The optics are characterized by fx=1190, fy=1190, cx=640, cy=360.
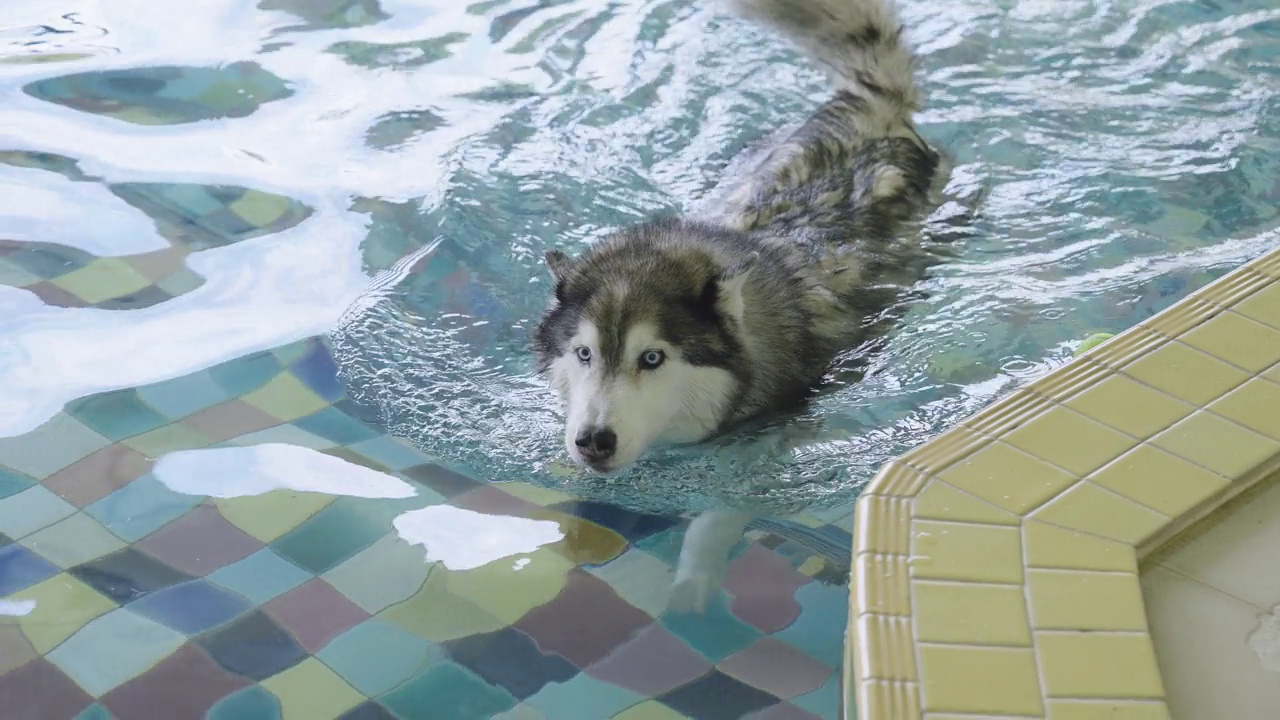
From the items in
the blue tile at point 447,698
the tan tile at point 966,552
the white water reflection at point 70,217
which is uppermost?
the tan tile at point 966,552

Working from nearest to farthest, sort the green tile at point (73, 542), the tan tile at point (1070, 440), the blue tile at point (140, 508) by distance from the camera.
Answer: the tan tile at point (1070, 440) → the green tile at point (73, 542) → the blue tile at point (140, 508)

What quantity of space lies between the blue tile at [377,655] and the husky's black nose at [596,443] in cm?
63

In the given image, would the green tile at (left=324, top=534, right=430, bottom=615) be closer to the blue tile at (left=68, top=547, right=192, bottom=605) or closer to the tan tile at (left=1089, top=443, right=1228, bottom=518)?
the blue tile at (left=68, top=547, right=192, bottom=605)

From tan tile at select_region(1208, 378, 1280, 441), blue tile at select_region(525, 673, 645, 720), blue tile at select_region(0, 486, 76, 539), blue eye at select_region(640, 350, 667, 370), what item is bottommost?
blue tile at select_region(0, 486, 76, 539)

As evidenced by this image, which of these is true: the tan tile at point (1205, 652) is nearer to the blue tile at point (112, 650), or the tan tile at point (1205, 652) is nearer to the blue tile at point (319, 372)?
the blue tile at point (112, 650)

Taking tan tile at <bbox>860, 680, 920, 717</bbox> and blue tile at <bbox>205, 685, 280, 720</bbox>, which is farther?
blue tile at <bbox>205, 685, 280, 720</bbox>

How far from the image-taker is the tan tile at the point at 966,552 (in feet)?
6.46

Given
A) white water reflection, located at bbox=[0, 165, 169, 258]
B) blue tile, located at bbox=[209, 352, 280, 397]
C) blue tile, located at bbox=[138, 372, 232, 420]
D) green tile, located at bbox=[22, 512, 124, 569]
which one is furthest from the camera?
white water reflection, located at bbox=[0, 165, 169, 258]

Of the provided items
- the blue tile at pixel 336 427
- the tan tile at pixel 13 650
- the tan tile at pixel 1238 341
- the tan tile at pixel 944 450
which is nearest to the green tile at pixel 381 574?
the blue tile at pixel 336 427

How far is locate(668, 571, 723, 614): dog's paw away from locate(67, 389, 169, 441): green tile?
179cm

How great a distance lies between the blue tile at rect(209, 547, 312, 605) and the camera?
3102 mm

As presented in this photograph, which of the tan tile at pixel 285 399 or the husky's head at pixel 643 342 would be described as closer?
the husky's head at pixel 643 342

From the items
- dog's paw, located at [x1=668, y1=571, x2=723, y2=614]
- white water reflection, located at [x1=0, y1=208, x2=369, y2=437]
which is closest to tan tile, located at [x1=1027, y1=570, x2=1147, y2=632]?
dog's paw, located at [x1=668, y1=571, x2=723, y2=614]

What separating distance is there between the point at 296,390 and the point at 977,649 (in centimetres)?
270
